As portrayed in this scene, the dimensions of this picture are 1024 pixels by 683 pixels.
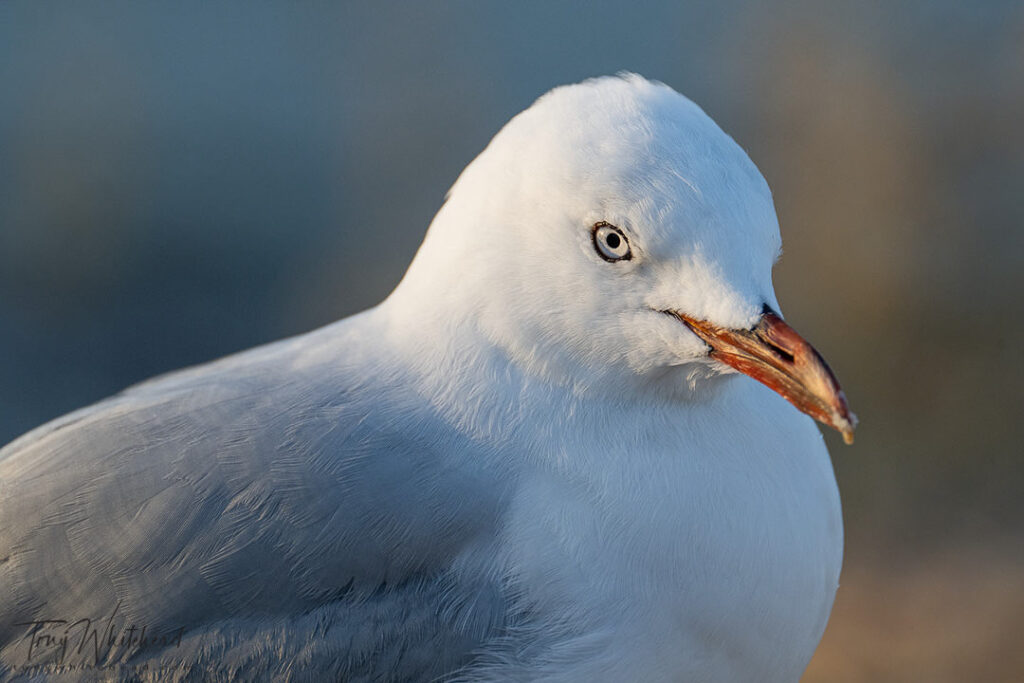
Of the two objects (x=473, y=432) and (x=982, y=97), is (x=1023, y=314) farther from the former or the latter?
(x=473, y=432)

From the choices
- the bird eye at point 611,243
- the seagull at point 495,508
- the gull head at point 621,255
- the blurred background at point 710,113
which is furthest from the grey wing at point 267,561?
→ the blurred background at point 710,113

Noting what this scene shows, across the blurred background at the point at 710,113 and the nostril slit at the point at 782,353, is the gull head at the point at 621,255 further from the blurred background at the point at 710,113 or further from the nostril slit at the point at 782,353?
the blurred background at the point at 710,113

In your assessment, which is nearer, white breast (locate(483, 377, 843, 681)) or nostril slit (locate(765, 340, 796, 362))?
nostril slit (locate(765, 340, 796, 362))

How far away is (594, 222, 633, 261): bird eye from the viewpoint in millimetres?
1578

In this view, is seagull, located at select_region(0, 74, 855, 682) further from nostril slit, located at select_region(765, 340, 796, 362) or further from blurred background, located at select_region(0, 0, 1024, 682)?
blurred background, located at select_region(0, 0, 1024, 682)

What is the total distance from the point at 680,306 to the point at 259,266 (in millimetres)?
4462

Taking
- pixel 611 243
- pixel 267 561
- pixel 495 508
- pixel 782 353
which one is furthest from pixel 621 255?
pixel 267 561

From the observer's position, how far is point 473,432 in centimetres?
174

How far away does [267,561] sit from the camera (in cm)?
168

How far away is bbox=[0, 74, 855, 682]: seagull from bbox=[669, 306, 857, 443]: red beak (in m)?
0.05

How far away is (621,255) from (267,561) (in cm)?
63

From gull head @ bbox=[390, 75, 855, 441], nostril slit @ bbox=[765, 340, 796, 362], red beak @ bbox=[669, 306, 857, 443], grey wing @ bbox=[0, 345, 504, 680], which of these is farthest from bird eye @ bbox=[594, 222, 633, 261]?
grey wing @ bbox=[0, 345, 504, 680]

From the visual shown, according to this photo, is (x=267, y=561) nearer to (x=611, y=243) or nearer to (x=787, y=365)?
(x=611, y=243)

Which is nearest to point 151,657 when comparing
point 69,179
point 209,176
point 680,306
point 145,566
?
point 145,566
